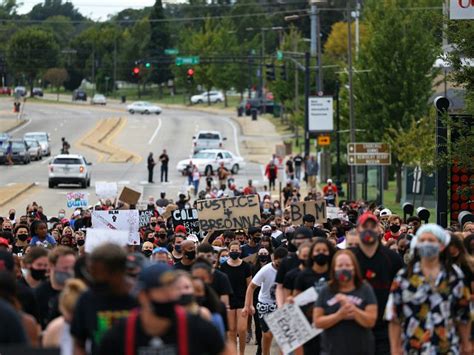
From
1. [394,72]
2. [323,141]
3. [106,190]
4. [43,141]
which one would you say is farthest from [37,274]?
[43,141]

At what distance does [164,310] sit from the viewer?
8242 mm

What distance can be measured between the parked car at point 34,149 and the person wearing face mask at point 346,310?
67285 millimetres

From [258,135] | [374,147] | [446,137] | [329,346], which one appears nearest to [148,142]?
[258,135]

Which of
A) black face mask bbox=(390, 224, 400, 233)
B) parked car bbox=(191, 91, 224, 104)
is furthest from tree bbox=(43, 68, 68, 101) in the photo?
black face mask bbox=(390, 224, 400, 233)

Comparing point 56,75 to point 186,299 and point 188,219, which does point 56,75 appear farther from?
point 186,299

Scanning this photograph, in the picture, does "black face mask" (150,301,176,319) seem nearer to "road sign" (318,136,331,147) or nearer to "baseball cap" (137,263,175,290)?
"baseball cap" (137,263,175,290)

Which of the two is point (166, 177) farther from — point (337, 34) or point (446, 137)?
point (337, 34)

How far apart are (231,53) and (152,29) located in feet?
94.6

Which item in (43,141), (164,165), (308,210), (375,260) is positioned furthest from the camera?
(43,141)

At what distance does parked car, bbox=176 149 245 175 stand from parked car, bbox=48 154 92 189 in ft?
30.0

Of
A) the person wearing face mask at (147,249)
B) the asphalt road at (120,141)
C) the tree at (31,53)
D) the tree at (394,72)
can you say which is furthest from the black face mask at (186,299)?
the tree at (31,53)

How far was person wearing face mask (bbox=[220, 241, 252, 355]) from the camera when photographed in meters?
17.3

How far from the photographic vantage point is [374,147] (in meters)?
42.8

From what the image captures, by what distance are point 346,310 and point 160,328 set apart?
128 inches
